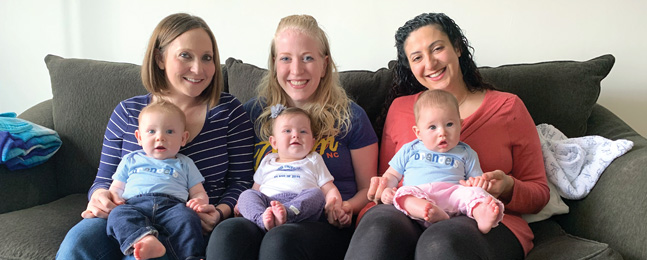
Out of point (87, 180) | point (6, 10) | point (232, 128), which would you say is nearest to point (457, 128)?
point (232, 128)

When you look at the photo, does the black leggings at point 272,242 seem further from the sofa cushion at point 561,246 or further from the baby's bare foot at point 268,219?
the sofa cushion at point 561,246

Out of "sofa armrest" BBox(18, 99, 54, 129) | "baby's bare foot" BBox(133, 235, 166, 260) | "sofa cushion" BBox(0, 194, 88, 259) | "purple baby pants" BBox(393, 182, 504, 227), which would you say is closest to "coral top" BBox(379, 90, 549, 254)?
"purple baby pants" BBox(393, 182, 504, 227)

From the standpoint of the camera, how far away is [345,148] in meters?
1.87

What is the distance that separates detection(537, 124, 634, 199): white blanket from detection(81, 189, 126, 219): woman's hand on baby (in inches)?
54.6

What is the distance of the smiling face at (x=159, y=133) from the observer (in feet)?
5.59

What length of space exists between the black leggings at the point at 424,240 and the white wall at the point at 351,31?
109cm

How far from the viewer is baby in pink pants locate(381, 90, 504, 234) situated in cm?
148

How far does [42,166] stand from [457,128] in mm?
1538

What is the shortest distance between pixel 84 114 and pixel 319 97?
960 mm

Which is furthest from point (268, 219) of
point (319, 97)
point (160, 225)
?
point (319, 97)

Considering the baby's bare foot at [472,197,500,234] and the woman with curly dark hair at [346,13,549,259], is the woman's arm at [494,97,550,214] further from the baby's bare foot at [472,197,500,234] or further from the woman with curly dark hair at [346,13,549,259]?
the baby's bare foot at [472,197,500,234]

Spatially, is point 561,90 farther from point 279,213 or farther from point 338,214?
point 279,213

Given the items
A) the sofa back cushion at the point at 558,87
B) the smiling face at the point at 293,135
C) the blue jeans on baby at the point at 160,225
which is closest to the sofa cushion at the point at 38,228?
the blue jeans on baby at the point at 160,225

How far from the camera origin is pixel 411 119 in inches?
73.7
